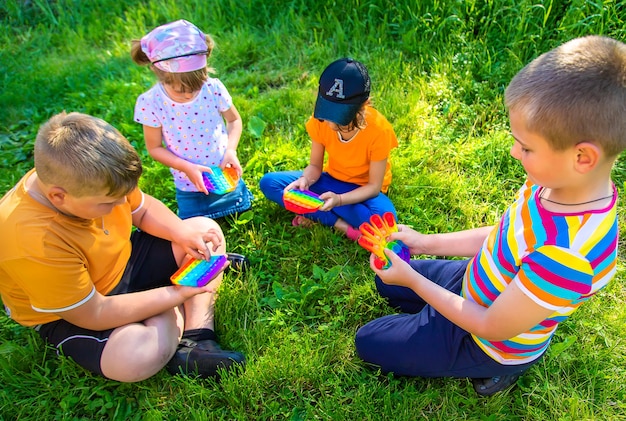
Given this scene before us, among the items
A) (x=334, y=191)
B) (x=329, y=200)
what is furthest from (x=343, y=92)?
(x=334, y=191)

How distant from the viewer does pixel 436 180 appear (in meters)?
2.71

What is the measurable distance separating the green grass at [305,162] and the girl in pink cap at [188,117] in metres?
0.23

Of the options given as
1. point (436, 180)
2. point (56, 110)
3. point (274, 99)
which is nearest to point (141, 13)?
point (56, 110)

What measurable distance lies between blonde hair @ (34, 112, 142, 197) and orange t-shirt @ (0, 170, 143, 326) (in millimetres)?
154

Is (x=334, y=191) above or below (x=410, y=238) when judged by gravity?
below

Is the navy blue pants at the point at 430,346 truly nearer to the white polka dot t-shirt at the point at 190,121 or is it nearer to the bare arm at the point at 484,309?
the bare arm at the point at 484,309

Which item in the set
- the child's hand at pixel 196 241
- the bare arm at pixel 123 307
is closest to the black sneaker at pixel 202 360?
the bare arm at pixel 123 307

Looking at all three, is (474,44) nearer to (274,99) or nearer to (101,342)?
(274,99)

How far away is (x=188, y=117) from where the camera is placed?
2453mm

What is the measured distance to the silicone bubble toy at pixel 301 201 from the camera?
2332 millimetres

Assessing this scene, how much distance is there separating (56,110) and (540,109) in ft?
11.3

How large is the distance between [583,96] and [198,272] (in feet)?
4.87

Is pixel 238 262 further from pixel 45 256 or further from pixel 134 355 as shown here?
pixel 45 256

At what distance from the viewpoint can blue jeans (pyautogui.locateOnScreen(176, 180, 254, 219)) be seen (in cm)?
259
